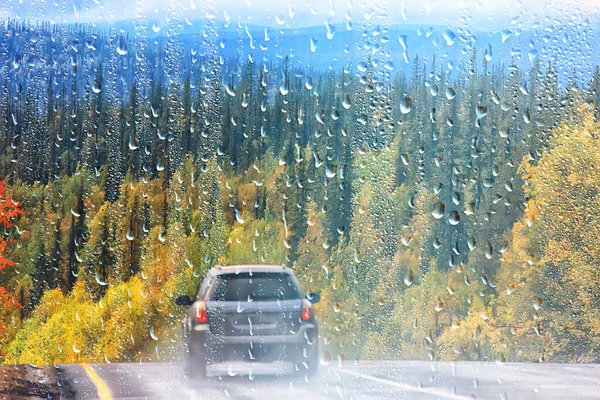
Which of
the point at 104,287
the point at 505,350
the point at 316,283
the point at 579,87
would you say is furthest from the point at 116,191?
the point at 505,350

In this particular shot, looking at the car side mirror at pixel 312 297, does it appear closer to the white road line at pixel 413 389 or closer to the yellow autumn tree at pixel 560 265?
the white road line at pixel 413 389

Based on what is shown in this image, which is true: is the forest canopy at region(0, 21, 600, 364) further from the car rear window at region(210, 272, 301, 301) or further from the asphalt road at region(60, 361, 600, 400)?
the car rear window at region(210, 272, 301, 301)

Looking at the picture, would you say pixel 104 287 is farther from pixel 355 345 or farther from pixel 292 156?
pixel 355 345

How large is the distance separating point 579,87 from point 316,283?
2664cm

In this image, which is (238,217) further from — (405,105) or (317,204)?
(405,105)

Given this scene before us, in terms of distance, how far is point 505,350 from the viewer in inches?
2128

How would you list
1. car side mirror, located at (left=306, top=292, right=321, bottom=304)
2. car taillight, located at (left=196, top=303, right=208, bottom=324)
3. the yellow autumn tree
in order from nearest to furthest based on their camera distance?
1. car taillight, located at (left=196, top=303, right=208, bottom=324)
2. car side mirror, located at (left=306, top=292, right=321, bottom=304)
3. the yellow autumn tree

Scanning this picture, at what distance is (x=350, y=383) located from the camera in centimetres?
1002

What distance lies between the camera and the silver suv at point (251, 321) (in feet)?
29.8

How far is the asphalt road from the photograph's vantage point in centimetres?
884

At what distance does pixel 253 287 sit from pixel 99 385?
246 cm

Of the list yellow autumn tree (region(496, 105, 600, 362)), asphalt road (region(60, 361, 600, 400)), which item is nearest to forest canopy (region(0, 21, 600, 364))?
yellow autumn tree (region(496, 105, 600, 362))

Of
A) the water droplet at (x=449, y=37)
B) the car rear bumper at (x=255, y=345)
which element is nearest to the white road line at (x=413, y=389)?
the car rear bumper at (x=255, y=345)

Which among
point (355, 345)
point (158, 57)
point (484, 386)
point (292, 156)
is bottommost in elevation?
point (355, 345)
